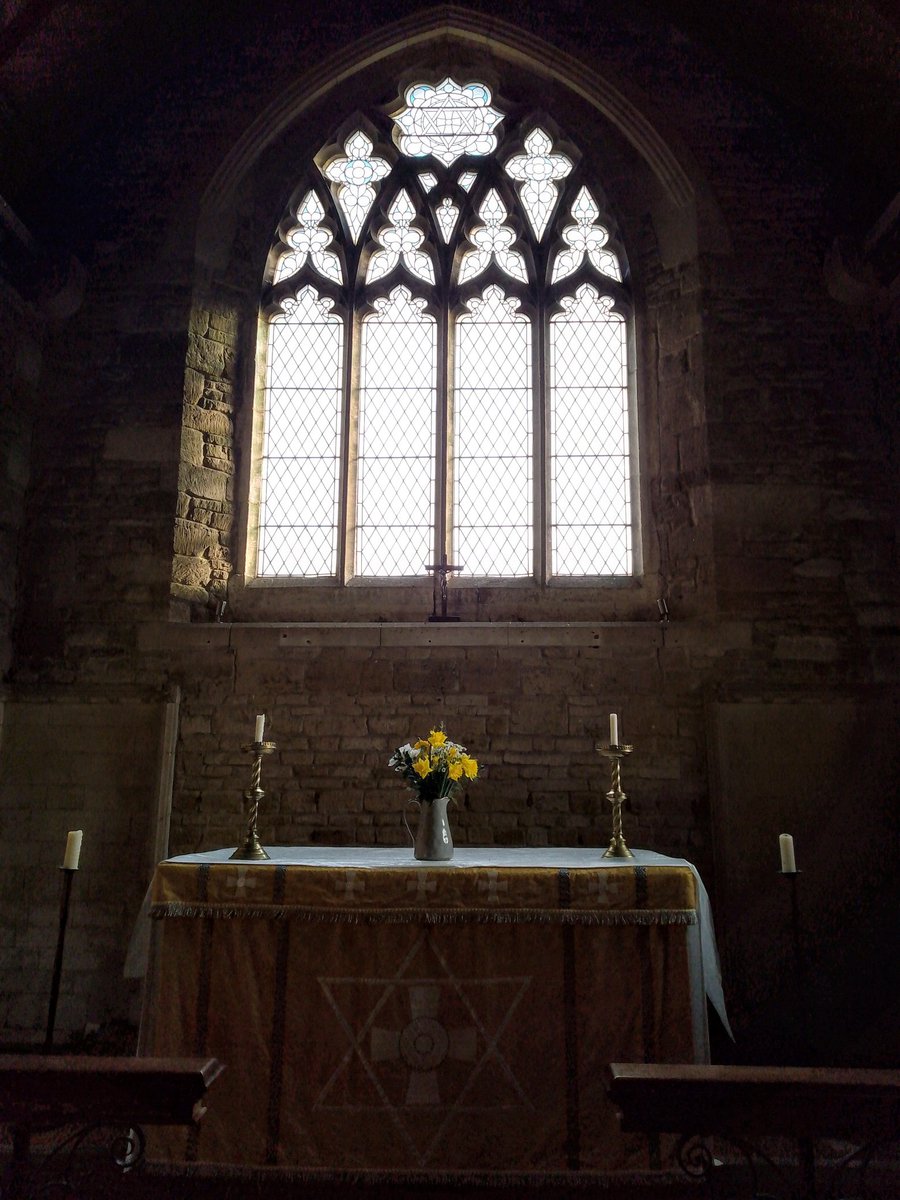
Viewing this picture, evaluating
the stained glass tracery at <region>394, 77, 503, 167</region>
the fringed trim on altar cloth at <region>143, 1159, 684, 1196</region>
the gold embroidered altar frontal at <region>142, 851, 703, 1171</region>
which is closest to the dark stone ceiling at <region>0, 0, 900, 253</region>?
the stained glass tracery at <region>394, 77, 503, 167</region>

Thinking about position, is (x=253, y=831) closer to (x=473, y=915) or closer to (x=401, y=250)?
(x=473, y=915)

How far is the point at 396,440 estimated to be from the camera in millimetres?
6285

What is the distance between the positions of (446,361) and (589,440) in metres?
1.13

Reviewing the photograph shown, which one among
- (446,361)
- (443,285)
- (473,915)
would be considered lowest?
(473,915)

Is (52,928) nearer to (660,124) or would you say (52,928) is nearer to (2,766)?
(2,766)

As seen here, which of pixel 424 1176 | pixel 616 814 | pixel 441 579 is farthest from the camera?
pixel 441 579

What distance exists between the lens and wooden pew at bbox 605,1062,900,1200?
8.25 feet

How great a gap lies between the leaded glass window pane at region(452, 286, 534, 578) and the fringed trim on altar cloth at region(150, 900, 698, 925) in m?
2.83

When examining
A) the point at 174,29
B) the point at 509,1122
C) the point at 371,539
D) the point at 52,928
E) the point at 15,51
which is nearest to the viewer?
the point at 509,1122

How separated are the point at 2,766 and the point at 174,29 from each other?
17.2 ft

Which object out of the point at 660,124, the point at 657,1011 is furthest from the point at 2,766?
the point at 660,124

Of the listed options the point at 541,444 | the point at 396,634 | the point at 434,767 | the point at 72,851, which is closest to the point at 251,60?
the point at 541,444

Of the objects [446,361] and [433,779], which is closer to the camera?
[433,779]

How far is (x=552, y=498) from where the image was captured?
613cm
